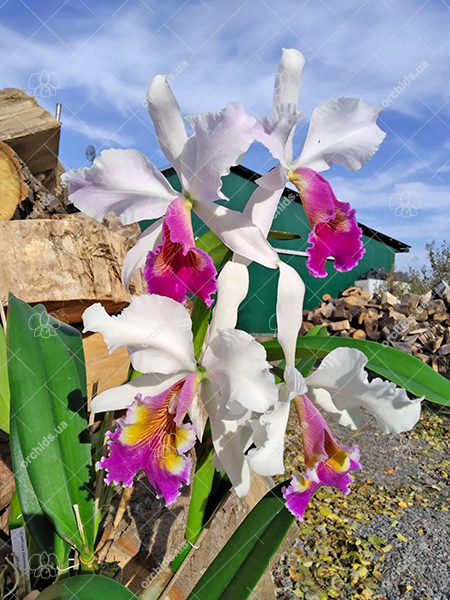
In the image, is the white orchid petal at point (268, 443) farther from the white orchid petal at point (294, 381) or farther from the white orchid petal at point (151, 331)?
the white orchid petal at point (151, 331)

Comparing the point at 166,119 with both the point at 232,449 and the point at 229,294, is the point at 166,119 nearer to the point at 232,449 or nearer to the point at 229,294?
the point at 229,294

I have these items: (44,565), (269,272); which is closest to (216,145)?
(44,565)

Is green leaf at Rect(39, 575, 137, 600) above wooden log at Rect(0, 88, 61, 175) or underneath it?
underneath

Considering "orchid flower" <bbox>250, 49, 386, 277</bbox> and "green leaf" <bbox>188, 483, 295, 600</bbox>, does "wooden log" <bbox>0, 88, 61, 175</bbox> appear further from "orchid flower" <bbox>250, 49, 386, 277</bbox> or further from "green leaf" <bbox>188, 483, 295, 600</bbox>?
"green leaf" <bbox>188, 483, 295, 600</bbox>

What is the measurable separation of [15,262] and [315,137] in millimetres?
1796

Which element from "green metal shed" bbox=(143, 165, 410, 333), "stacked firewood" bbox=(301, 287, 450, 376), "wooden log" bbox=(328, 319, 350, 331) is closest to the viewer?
"stacked firewood" bbox=(301, 287, 450, 376)

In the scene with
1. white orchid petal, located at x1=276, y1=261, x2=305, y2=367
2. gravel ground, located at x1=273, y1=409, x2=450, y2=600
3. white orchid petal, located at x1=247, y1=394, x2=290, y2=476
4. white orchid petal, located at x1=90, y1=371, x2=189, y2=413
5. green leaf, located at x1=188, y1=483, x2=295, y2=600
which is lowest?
gravel ground, located at x1=273, y1=409, x2=450, y2=600

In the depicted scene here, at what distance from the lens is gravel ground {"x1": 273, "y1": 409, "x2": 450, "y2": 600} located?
2086 mm

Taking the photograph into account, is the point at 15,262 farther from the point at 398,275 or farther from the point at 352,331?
the point at 398,275

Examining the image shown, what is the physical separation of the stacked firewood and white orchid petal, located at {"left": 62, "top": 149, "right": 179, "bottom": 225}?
5.06 meters

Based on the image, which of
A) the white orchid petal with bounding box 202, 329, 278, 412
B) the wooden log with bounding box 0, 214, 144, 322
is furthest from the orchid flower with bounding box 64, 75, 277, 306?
the wooden log with bounding box 0, 214, 144, 322

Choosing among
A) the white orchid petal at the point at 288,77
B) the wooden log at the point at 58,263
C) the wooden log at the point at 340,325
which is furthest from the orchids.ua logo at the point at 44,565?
the wooden log at the point at 340,325

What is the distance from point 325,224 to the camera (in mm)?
1003

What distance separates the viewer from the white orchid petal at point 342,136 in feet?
3.22
